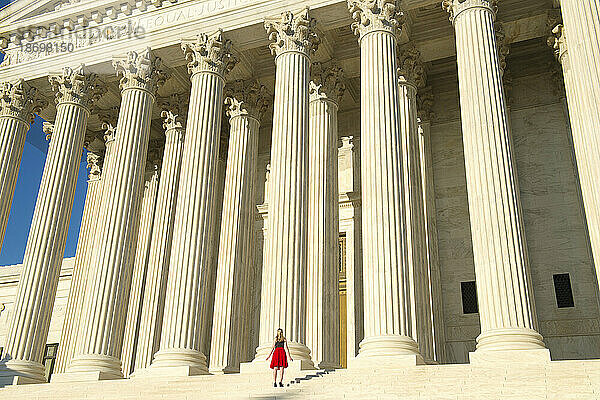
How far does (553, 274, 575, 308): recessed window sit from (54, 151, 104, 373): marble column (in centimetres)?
2357

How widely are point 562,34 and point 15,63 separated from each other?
28812mm

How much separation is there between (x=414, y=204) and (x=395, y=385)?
11130 mm

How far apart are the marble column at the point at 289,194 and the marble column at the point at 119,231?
7061mm

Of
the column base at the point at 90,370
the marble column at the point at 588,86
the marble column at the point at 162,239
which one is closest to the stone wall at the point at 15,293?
the marble column at the point at 162,239

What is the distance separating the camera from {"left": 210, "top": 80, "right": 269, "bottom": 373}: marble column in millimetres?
29688

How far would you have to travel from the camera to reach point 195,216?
27.1 meters

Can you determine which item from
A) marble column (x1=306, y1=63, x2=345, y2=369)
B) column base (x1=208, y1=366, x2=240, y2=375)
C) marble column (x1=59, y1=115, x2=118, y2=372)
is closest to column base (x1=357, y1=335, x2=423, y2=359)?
marble column (x1=306, y1=63, x2=345, y2=369)

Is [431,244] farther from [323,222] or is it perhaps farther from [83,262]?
[83,262]

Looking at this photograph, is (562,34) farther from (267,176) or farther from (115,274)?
(115,274)

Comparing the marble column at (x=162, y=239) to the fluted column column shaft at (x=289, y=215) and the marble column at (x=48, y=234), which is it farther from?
the fluted column column shaft at (x=289, y=215)

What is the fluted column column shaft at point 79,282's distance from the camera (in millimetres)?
32344

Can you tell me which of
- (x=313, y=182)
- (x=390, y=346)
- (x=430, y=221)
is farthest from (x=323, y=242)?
(x=390, y=346)

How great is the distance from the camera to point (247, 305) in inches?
1249

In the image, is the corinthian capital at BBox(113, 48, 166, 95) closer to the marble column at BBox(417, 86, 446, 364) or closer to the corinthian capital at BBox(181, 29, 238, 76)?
the corinthian capital at BBox(181, 29, 238, 76)
